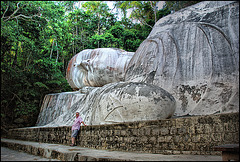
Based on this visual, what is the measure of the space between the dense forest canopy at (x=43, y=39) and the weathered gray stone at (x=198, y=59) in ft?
14.2

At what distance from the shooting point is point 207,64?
3.97m

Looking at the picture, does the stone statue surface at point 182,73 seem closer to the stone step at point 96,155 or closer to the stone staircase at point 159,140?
the stone staircase at point 159,140

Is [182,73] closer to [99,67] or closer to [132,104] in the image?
[132,104]

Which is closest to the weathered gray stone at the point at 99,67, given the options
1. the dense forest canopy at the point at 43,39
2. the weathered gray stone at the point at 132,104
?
the dense forest canopy at the point at 43,39

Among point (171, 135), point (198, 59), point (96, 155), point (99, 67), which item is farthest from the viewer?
point (99, 67)

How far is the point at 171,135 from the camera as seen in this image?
288cm

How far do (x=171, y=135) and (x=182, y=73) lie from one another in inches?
65.7

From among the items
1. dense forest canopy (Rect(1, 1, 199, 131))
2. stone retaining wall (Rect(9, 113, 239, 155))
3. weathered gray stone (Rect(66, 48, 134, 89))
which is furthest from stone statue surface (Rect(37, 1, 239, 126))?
dense forest canopy (Rect(1, 1, 199, 131))

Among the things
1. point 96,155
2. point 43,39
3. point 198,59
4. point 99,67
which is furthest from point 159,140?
point 43,39

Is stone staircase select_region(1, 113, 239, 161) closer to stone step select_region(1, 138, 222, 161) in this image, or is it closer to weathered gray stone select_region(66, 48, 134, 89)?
stone step select_region(1, 138, 222, 161)

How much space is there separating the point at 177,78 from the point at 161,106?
0.93 metres

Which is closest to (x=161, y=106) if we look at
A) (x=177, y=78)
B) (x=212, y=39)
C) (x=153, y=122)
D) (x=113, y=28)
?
(x=153, y=122)

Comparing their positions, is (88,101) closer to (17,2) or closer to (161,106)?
(161,106)

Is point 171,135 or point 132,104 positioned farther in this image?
point 132,104
